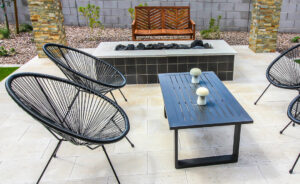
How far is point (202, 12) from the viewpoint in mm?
7094

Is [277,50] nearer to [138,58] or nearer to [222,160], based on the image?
[138,58]

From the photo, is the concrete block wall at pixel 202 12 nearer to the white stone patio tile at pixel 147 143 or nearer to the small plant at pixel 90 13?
the small plant at pixel 90 13

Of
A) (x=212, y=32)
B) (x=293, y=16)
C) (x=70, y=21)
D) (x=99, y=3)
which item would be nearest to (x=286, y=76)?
(x=212, y=32)

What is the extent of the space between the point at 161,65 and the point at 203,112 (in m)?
1.72

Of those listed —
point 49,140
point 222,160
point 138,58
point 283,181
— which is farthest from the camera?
point 138,58

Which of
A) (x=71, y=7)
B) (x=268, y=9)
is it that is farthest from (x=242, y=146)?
(x=71, y=7)

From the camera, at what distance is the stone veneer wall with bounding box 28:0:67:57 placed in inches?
185

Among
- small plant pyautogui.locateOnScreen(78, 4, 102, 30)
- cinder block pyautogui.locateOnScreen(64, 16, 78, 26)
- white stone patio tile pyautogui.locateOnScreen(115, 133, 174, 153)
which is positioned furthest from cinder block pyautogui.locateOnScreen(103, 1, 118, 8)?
white stone patio tile pyautogui.locateOnScreen(115, 133, 174, 153)

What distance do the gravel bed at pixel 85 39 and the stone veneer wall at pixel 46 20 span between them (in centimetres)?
66

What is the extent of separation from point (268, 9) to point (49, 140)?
4229 mm

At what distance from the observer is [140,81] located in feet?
12.7

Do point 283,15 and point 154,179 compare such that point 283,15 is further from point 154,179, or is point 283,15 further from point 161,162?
point 154,179

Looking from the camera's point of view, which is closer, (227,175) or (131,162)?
(227,175)

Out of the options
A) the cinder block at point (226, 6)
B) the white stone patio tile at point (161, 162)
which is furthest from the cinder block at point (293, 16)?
the white stone patio tile at point (161, 162)
